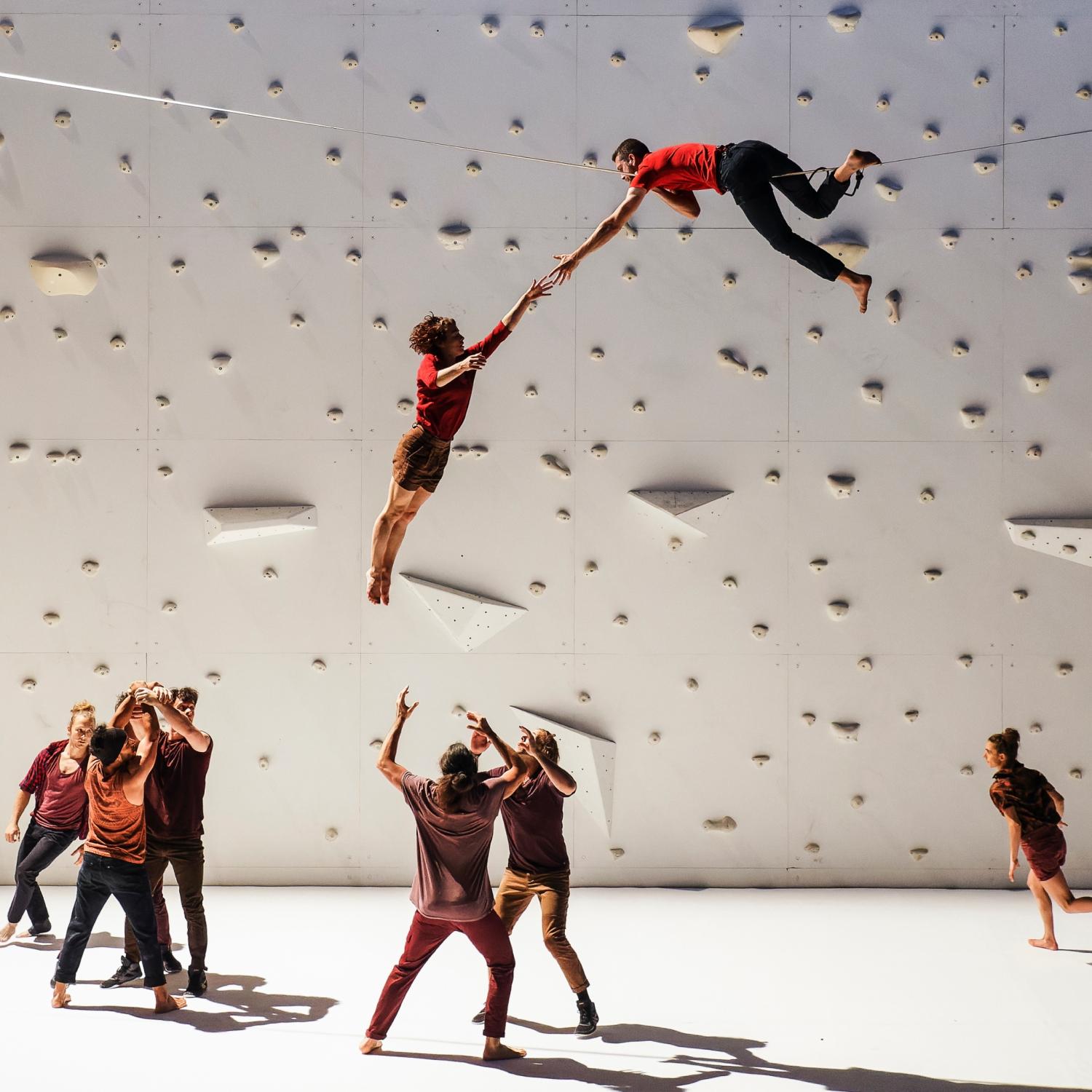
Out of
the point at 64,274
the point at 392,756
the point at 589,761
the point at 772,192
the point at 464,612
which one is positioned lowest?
the point at 589,761

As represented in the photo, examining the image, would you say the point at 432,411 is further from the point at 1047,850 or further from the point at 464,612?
the point at 1047,850

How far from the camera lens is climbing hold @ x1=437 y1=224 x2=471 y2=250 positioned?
21.4 feet

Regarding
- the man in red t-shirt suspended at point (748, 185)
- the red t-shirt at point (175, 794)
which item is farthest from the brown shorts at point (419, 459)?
the red t-shirt at point (175, 794)

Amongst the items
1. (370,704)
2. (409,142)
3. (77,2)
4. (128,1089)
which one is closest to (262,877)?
(370,704)

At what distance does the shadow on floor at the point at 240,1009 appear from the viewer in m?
4.62

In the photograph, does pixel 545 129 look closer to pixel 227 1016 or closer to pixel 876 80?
pixel 876 80

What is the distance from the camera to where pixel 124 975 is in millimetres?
5027

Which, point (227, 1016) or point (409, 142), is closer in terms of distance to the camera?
point (227, 1016)

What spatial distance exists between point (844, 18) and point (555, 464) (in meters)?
3.15

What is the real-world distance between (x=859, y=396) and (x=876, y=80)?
188cm

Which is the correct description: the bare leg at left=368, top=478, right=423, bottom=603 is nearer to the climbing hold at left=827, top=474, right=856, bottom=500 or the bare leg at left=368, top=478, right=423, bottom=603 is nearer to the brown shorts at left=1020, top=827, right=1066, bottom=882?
the climbing hold at left=827, top=474, right=856, bottom=500

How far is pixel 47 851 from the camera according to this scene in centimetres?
558

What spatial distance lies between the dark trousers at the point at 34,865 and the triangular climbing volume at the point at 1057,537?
18.3 feet

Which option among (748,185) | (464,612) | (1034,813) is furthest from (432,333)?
(1034,813)
